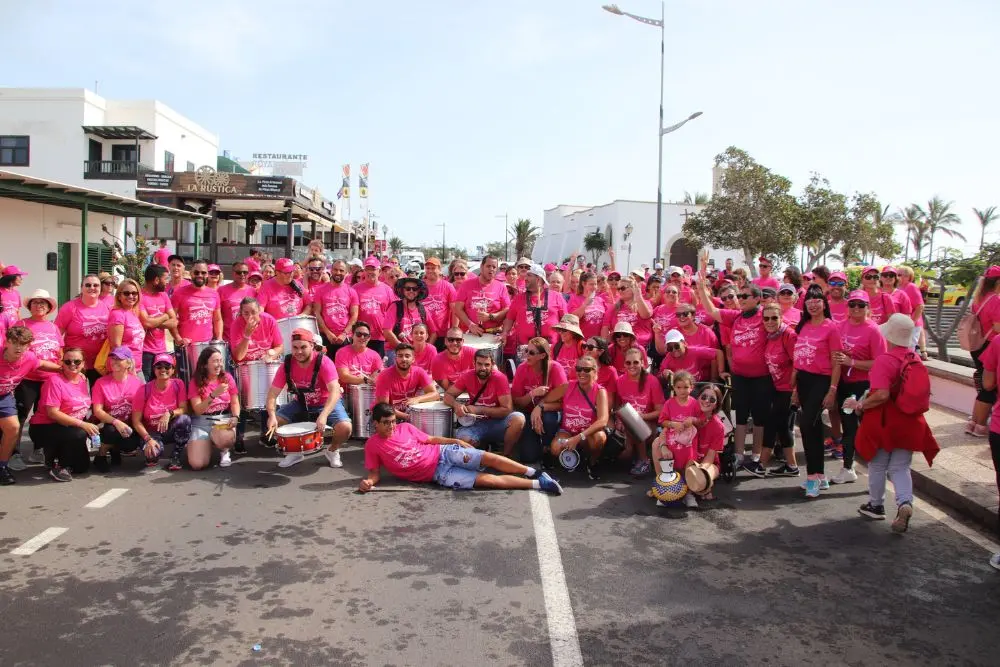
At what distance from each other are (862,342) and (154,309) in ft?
22.7

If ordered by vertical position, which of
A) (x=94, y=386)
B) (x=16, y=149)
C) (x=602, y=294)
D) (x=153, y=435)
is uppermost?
(x=16, y=149)

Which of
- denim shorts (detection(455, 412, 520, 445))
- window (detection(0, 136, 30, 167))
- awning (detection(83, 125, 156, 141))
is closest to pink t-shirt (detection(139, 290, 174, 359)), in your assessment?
denim shorts (detection(455, 412, 520, 445))

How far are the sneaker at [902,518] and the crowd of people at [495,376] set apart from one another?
0.05 ft

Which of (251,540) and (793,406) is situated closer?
(251,540)

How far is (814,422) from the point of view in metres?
6.43

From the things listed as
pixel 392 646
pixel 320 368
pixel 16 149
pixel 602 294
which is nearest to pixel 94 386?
pixel 320 368

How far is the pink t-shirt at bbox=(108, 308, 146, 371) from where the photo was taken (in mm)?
7305

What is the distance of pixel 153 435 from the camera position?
7.03 m

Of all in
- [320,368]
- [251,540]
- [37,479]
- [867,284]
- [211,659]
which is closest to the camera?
[211,659]

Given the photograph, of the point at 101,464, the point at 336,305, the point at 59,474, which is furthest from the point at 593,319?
the point at 59,474

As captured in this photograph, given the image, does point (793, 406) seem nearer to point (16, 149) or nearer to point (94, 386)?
point (94, 386)

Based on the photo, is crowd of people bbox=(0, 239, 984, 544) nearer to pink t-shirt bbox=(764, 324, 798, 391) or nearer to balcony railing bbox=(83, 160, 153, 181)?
pink t-shirt bbox=(764, 324, 798, 391)

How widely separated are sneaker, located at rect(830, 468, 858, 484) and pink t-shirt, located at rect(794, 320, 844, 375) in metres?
1.05

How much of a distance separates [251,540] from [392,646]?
1857 mm
